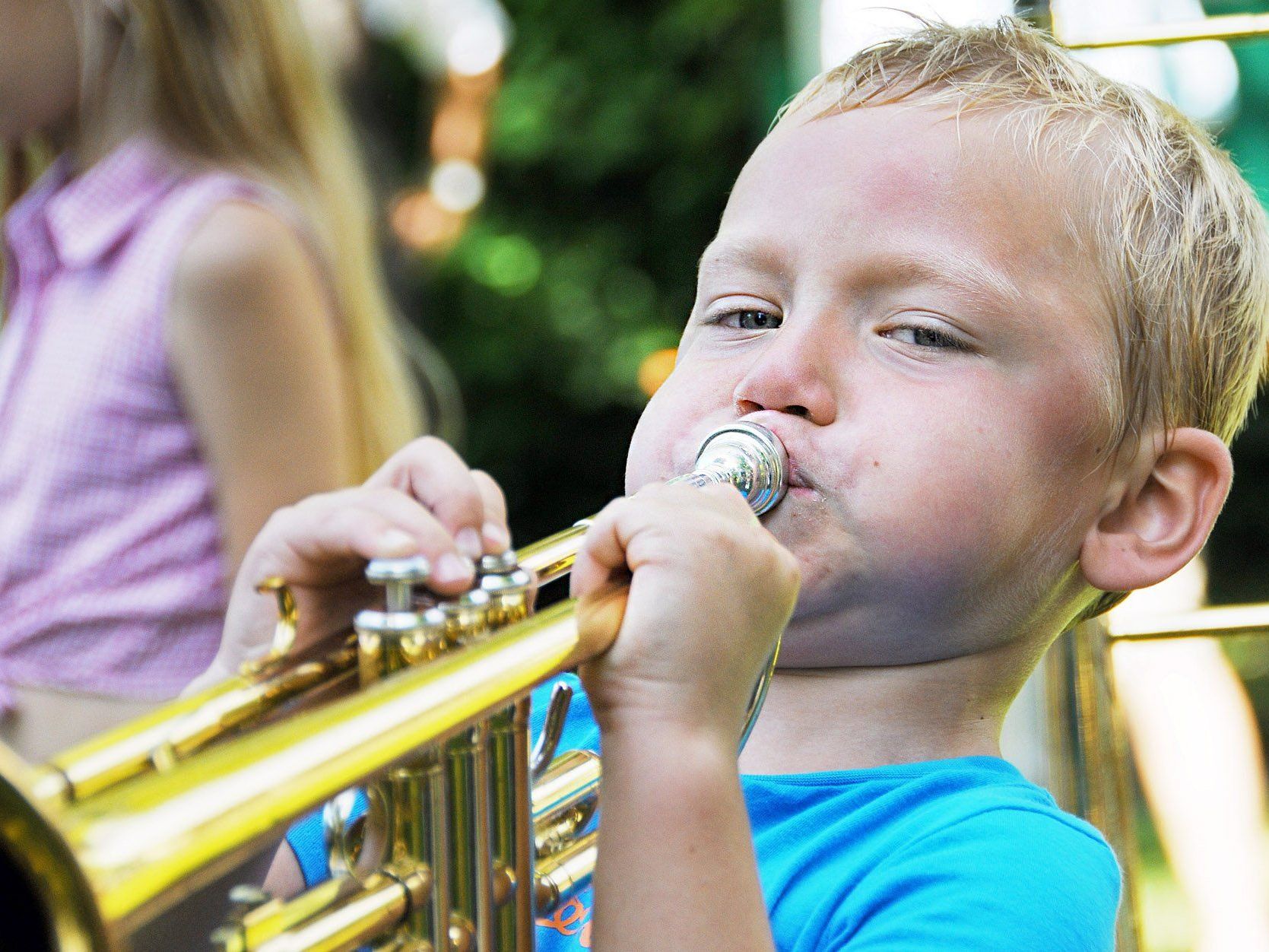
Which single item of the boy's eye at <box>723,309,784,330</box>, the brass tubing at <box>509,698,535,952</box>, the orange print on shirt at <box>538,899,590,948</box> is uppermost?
the boy's eye at <box>723,309,784,330</box>

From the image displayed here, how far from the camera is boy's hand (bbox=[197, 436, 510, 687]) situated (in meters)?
0.98

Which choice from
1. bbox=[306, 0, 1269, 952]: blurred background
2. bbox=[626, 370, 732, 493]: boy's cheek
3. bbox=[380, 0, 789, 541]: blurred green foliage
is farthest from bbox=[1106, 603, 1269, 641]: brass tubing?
bbox=[380, 0, 789, 541]: blurred green foliage

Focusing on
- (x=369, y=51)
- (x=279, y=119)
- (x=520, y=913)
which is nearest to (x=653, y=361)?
(x=369, y=51)

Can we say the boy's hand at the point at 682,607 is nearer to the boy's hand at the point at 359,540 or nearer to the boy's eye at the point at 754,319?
the boy's hand at the point at 359,540

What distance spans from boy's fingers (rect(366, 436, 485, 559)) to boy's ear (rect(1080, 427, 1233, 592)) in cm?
50

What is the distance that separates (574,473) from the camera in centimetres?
438

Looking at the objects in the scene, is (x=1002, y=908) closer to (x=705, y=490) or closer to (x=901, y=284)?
(x=705, y=490)

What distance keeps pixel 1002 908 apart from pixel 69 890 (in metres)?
0.62

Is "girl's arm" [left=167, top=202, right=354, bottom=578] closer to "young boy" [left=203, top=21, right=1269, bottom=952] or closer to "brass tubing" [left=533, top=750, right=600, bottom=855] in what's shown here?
"young boy" [left=203, top=21, right=1269, bottom=952]

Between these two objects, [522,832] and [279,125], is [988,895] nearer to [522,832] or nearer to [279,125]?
[522,832]

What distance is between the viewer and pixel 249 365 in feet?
5.59

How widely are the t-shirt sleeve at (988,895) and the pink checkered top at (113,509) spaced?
3.32ft

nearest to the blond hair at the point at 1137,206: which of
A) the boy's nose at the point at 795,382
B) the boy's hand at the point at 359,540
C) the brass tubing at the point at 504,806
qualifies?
the boy's nose at the point at 795,382

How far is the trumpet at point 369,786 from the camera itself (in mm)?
526
